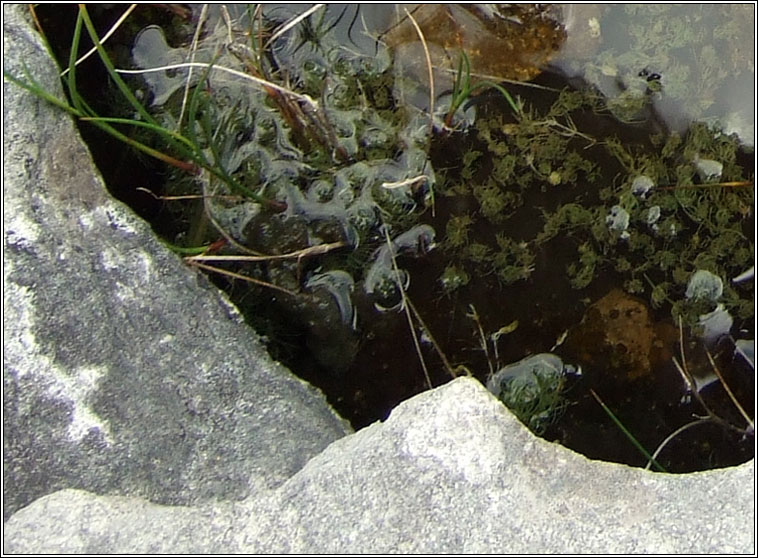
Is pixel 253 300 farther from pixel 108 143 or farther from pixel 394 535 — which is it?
pixel 394 535

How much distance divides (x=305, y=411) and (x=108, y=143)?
848mm

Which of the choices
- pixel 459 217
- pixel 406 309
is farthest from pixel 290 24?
pixel 406 309

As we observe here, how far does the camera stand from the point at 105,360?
1.55 m

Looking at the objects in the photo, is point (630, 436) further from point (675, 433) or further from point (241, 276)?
point (241, 276)

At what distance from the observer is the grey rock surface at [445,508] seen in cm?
126

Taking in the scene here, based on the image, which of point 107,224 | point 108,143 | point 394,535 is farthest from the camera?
point 108,143

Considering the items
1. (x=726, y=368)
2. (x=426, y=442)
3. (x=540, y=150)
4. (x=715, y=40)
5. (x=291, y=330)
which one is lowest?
(x=291, y=330)

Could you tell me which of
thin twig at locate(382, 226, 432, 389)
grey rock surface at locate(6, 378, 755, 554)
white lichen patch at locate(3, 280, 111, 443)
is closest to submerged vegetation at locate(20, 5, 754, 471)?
thin twig at locate(382, 226, 432, 389)

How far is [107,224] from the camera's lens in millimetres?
1680

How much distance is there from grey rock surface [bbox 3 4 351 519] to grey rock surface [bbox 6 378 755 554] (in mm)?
153

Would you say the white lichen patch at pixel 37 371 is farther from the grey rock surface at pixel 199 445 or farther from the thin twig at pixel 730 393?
the thin twig at pixel 730 393

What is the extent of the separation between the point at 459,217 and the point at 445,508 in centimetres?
94

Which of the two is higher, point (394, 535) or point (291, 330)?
point (394, 535)

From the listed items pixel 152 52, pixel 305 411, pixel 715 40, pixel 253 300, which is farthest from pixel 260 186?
pixel 715 40
